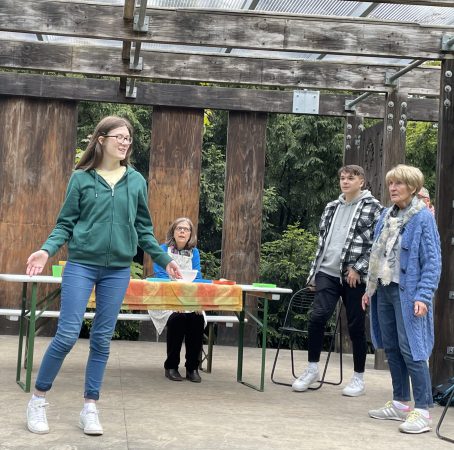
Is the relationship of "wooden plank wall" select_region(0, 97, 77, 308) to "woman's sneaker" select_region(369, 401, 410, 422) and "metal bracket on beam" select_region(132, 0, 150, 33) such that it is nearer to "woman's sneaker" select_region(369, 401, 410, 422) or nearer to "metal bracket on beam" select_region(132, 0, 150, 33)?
"metal bracket on beam" select_region(132, 0, 150, 33)

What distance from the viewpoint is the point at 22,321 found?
6.66m

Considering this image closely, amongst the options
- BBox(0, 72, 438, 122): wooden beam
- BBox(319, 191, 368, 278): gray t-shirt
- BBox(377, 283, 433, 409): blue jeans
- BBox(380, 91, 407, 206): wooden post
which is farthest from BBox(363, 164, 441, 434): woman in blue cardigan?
BBox(0, 72, 438, 122): wooden beam

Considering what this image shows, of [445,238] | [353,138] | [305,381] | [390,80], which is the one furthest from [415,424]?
[353,138]

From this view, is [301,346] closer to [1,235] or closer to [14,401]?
[1,235]

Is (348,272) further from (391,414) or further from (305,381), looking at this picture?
(391,414)

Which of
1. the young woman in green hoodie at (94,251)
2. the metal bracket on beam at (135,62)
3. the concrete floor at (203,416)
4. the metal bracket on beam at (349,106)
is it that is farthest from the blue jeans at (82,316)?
the metal bracket on beam at (349,106)

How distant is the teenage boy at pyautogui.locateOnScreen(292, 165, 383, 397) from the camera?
6.80 metres

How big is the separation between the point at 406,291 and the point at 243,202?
5.26 m

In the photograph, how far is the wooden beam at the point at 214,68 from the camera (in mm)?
9367

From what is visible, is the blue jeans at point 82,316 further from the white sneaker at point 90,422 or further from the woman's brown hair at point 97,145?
the woman's brown hair at point 97,145

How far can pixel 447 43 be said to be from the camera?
24.3 feet

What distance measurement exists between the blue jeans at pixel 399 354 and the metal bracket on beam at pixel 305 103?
5098mm

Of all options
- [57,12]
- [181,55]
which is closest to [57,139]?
[181,55]

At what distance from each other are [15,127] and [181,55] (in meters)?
2.27
